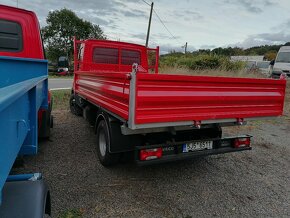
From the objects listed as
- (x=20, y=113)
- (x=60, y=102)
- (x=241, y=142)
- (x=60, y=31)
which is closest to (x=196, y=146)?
(x=241, y=142)

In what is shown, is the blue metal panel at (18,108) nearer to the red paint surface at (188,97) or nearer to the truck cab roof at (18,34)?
the truck cab roof at (18,34)

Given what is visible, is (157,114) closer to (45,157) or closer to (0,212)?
(0,212)

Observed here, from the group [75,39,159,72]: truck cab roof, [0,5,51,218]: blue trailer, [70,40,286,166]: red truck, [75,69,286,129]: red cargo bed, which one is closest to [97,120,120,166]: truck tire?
[70,40,286,166]: red truck

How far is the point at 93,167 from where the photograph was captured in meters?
4.06

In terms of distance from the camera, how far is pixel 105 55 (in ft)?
20.9

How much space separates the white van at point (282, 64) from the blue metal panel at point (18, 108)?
16222 mm

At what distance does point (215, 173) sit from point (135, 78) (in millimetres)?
2170

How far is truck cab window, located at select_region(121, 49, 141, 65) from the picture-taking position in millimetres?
6515

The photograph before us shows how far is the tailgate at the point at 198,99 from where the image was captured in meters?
2.88

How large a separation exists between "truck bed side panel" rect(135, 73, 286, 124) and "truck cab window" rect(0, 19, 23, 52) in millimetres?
2178

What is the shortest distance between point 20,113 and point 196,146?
248 centimetres

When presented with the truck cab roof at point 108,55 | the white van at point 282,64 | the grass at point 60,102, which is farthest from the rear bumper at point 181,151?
the white van at point 282,64

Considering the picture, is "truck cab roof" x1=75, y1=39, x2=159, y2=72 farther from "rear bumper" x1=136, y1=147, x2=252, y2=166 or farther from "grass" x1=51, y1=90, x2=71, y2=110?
"rear bumper" x1=136, y1=147, x2=252, y2=166

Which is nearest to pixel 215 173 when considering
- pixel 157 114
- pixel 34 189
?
pixel 157 114
